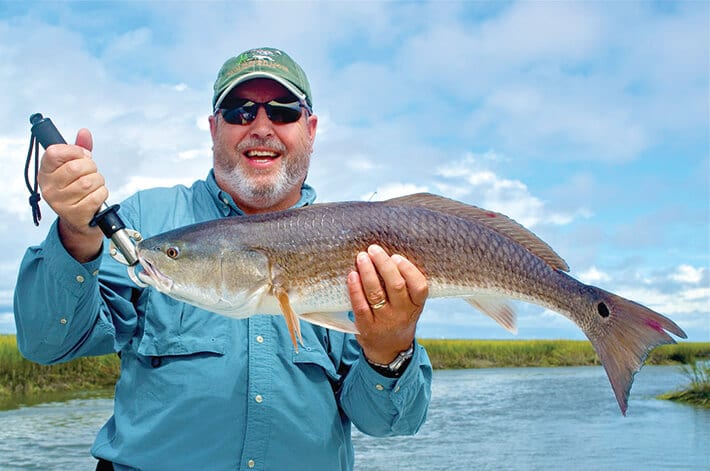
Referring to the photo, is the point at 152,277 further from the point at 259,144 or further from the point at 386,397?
the point at 386,397

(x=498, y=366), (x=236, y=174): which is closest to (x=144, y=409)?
(x=236, y=174)

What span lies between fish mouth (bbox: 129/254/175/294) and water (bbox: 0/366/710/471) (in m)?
9.27

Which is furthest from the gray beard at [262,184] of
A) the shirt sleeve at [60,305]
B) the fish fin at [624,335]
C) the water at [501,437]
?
the water at [501,437]

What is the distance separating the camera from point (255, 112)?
13.3 feet

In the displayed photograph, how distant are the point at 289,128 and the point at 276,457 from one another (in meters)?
1.90

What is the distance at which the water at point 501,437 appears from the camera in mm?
12234

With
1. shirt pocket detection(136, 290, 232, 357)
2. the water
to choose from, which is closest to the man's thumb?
shirt pocket detection(136, 290, 232, 357)

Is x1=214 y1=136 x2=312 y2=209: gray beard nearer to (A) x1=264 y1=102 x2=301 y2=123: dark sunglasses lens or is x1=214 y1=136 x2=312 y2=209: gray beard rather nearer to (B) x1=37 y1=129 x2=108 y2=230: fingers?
(A) x1=264 y1=102 x2=301 y2=123: dark sunglasses lens

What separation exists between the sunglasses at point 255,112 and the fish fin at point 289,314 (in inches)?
51.8

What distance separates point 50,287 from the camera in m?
3.04

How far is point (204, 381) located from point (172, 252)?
2.23ft

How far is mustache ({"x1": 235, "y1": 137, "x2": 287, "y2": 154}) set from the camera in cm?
400

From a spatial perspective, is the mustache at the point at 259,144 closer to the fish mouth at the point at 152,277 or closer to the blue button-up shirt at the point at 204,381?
the blue button-up shirt at the point at 204,381

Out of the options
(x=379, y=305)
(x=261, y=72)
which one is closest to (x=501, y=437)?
(x=261, y=72)
